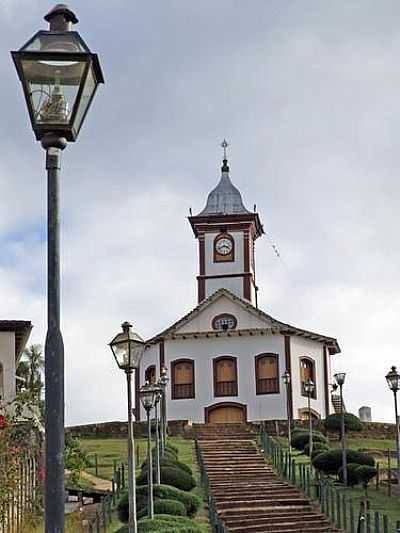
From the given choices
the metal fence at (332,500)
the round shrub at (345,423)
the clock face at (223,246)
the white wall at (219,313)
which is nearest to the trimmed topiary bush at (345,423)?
the round shrub at (345,423)

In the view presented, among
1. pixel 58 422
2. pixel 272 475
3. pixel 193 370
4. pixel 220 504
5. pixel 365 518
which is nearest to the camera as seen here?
pixel 58 422

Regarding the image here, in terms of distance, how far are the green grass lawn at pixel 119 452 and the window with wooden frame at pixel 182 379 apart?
5178 millimetres

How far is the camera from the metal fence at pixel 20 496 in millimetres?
21719

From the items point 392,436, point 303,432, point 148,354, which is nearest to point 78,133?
point 303,432

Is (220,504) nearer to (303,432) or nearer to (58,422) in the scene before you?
(303,432)

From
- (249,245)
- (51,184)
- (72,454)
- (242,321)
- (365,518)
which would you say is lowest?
(365,518)

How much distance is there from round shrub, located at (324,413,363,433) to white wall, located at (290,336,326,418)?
3.73m

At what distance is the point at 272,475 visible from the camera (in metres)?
34.7

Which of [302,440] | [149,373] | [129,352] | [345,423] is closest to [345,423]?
[345,423]

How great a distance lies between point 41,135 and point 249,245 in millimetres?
53032

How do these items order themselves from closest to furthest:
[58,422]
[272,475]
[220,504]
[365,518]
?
[58,422] < [365,518] < [220,504] < [272,475]

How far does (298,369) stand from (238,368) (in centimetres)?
302

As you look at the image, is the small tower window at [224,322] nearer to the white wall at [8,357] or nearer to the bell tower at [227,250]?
the bell tower at [227,250]

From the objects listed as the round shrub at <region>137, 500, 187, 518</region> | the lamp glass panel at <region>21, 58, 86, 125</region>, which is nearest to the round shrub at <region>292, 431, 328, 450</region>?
the round shrub at <region>137, 500, 187, 518</region>
